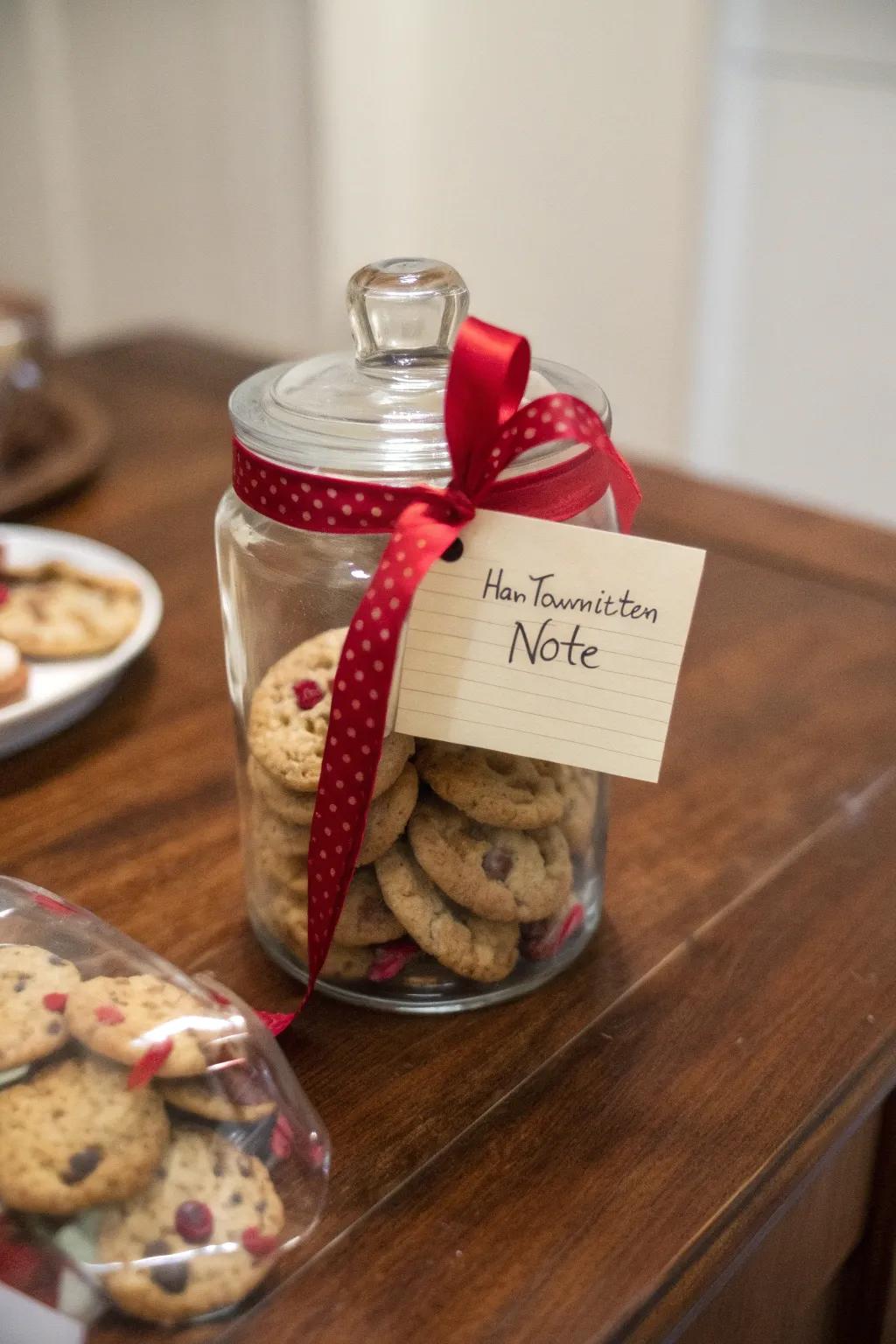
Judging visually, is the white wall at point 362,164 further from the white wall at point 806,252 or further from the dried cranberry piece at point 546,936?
the dried cranberry piece at point 546,936

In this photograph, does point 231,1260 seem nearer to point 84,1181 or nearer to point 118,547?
point 84,1181

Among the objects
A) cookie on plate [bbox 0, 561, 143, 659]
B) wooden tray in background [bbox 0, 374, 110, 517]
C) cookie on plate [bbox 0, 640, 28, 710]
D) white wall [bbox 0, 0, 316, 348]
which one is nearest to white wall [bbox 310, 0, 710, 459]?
white wall [bbox 0, 0, 316, 348]

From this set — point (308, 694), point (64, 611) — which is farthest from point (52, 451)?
point (308, 694)

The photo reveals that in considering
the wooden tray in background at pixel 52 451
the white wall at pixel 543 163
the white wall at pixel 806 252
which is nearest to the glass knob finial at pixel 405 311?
the wooden tray in background at pixel 52 451

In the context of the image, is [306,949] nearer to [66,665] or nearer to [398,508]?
[398,508]

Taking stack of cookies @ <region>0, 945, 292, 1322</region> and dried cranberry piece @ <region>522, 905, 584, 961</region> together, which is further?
dried cranberry piece @ <region>522, 905, 584, 961</region>

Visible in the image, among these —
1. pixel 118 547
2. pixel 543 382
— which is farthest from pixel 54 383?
pixel 543 382

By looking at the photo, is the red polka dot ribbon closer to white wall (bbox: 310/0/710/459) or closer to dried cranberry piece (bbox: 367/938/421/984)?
dried cranberry piece (bbox: 367/938/421/984)
